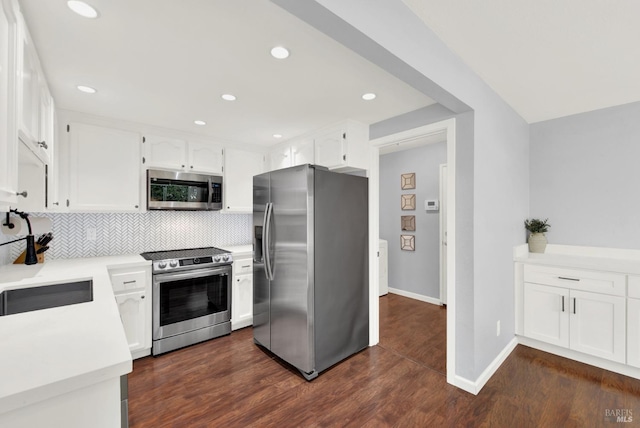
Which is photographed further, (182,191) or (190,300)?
(182,191)

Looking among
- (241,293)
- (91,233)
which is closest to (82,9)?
(91,233)

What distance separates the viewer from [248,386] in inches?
89.4

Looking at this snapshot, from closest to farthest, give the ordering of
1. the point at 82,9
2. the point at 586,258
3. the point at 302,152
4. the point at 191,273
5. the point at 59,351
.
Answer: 1. the point at 59,351
2. the point at 82,9
3. the point at 586,258
4. the point at 191,273
5. the point at 302,152

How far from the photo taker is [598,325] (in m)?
2.47

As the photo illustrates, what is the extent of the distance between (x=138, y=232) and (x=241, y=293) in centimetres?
139

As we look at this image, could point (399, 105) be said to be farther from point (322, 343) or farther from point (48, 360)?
point (48, 360)

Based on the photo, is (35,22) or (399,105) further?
(399,105)

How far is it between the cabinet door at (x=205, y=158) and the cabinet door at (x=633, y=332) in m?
4.25

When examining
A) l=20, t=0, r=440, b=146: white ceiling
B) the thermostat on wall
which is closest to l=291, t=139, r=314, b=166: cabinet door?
l=20, t=0, r=440, b=146: white ceiling

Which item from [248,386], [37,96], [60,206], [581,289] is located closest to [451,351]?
[581,289]

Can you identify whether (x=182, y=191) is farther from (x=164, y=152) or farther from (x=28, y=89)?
(x=28, y=89)

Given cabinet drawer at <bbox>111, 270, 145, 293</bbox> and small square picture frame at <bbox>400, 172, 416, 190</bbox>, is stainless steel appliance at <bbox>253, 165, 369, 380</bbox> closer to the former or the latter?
cabinet drawer at <bbox>111, 270, 145, 293</bbox>

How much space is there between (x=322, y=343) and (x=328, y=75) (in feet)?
7.13
